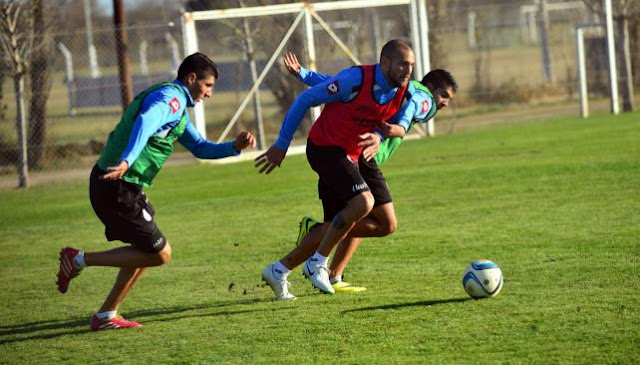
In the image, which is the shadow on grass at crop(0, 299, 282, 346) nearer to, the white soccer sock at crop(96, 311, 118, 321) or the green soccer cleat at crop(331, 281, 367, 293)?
the white soccer sock at crop(96, 311, 118, 321)

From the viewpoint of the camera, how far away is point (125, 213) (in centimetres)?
736

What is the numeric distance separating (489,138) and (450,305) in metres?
13.2

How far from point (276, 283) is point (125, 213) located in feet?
4.32

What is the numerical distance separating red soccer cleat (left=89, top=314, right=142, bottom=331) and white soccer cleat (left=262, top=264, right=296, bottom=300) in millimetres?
A: 1050

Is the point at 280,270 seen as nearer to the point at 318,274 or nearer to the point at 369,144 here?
the point at 318,274

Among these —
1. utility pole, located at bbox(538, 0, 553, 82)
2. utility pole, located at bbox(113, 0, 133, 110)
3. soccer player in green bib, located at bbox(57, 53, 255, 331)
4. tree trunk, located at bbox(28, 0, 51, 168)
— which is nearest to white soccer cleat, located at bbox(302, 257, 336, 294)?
soccer player in green bib, located at bbox(57, 53, 255, 331)

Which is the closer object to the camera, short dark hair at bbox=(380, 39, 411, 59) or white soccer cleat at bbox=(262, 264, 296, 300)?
short dark hair at bbox=(380, 39, 411, 59)

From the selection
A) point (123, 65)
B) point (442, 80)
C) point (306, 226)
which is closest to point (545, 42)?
point (123, 65)

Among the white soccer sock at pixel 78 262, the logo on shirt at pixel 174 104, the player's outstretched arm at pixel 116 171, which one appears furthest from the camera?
the white soccer sock at pixel 78 262

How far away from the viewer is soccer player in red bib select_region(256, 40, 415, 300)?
757cm

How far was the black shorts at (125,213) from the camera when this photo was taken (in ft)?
24.1

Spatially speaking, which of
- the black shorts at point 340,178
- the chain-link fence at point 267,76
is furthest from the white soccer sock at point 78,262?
the chain-link fence at point 267,76

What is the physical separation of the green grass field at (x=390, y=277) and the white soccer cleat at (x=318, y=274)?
0.11m

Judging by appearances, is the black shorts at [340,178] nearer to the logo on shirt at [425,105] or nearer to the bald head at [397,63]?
the logo on shirt at [425,105]
